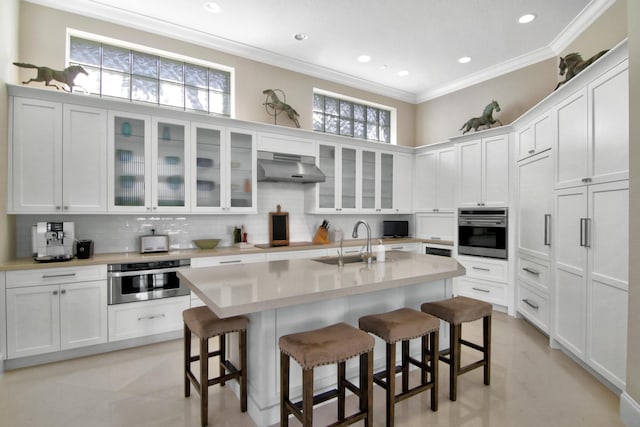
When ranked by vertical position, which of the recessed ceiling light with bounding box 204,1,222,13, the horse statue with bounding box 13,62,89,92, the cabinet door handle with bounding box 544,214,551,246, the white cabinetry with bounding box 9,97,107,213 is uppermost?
the recessed ceiling light with bounding box 204,1,222,13

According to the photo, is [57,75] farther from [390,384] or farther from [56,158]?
[390,384]

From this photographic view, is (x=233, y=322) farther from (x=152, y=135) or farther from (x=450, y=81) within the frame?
(x=450, y=81)

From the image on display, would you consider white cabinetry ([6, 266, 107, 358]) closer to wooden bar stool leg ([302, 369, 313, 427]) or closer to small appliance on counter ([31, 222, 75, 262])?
small appliance on counter ([31, 222, 75, 262])

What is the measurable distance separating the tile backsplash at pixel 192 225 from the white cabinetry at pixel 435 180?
110 centimetres

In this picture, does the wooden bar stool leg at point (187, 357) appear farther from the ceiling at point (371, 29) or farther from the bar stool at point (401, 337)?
the ceiling at point (371, 29)

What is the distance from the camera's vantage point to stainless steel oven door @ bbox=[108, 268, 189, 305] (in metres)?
3.09

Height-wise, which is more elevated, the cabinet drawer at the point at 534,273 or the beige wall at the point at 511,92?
the beige wall at the point at 511,92

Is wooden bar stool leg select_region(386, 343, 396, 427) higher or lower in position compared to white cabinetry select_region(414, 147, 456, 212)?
lower

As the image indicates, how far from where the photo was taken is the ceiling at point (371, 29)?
330cm

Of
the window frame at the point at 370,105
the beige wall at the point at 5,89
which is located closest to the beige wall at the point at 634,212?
the window frame at the point at 370,105

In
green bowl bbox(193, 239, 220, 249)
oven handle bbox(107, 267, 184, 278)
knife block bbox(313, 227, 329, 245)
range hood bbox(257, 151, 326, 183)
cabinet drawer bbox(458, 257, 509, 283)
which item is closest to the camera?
oven handle bbox(107, 267, 184, 278)

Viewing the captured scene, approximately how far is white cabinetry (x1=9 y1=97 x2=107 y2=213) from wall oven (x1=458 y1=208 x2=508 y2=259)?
4536 mm

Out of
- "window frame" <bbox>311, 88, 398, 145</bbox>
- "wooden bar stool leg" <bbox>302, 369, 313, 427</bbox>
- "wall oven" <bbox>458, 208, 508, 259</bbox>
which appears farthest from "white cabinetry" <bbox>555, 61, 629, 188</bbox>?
"window frame" <bbox>311, 88, 398, 145</bbox>

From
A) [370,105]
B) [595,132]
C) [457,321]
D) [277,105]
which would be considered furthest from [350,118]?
[457,321]
